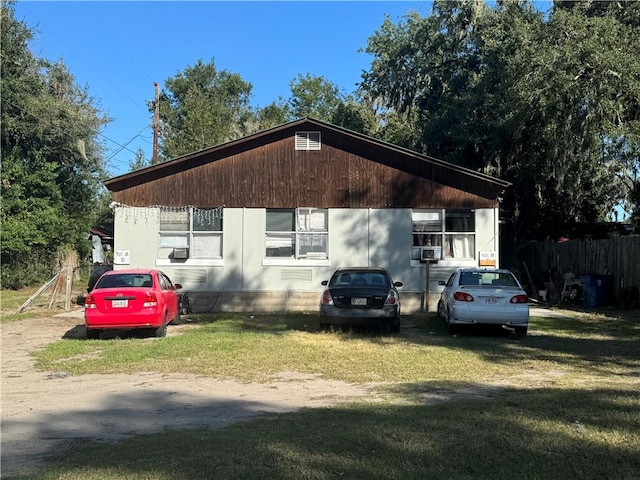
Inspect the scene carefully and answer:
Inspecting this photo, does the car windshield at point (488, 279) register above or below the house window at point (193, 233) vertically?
below

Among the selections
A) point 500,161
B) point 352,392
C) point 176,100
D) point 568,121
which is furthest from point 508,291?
point 176,100

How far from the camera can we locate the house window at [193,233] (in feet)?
63.1

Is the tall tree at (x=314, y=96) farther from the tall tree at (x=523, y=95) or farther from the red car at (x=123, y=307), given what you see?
the red car at (x=123, y=307)

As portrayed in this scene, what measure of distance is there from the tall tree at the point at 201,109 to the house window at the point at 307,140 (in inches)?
1008

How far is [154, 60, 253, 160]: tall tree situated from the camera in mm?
44281

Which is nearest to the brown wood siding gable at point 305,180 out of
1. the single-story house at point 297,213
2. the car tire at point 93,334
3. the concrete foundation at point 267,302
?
the single-story house at point 297,213

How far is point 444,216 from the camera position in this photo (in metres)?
19.2

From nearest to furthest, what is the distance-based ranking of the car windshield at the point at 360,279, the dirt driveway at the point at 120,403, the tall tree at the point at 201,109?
the dirt driveway at the point at 120,403
the car windshield at the point at 360,279
the tall tree at the point at 201,109

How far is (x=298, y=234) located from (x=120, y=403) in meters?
11.9

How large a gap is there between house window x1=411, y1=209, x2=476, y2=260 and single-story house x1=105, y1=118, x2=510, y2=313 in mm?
33

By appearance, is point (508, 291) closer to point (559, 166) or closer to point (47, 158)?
point (559, 166)

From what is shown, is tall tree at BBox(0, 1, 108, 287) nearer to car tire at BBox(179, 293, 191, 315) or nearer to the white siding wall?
the white siding wall

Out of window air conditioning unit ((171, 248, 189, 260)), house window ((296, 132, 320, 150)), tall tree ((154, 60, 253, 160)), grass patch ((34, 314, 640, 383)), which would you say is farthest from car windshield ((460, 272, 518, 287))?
tall tree ((154, 60, 253, 160))

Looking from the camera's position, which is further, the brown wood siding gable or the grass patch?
the brown wood siding gable
